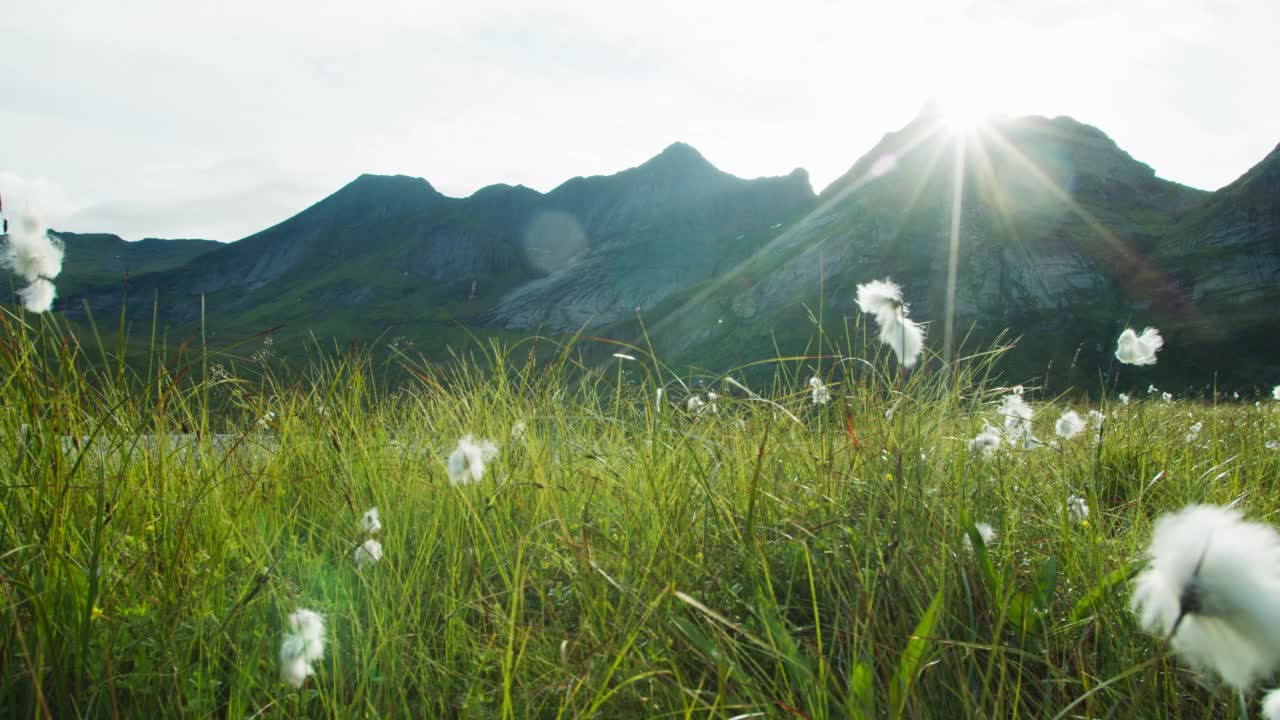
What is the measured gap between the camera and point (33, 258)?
78.5 inches

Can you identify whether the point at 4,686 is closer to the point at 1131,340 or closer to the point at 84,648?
the point at 84,648

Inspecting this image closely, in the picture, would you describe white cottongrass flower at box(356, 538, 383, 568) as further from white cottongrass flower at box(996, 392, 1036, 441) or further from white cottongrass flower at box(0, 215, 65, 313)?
white cottongrass flower at box(996, 392, 1036, 441)

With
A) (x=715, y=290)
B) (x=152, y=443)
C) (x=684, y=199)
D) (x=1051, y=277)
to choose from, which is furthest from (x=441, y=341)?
(x=152, y=443)

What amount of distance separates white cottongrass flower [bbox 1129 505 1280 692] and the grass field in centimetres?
17

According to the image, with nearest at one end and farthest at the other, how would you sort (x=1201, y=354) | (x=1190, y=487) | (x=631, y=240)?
(x=1190, y=487), (x=1201, y=354), (x=631, y=240)

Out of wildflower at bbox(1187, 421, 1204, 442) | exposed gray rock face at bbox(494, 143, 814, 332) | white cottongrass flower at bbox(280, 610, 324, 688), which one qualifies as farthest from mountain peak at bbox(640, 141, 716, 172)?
white cottongrass flower at bbox(280, 610, 324, 688)

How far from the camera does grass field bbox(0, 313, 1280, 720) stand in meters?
1.49

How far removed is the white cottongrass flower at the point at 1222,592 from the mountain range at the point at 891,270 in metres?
1.12

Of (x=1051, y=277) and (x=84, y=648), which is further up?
(x=84, y=648)

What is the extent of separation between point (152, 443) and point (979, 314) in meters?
69.8

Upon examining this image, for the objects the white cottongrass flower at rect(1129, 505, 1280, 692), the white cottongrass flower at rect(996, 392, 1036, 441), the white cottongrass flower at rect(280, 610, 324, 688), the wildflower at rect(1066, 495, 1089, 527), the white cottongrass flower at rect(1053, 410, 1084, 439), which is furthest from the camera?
the white cottongrass flower at rect(1053, 410, 1084, 439)

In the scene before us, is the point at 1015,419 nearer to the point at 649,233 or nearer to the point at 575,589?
the point at 575,589

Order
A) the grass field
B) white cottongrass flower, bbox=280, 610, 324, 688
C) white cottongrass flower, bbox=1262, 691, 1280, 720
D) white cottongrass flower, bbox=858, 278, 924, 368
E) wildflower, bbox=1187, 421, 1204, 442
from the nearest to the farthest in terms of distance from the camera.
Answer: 1. white cottongrass flower, bbox=1262, 691, 1280, 720
2. white cottongrass flower, bbox=280, 610, 324, 688
3. the grass field
4. white cottongrass flower, bbox=858, 278, 924, 368
5. wildflower, bbox=1187, 421, 1204, 442

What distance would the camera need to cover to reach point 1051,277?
6141 centimetres
